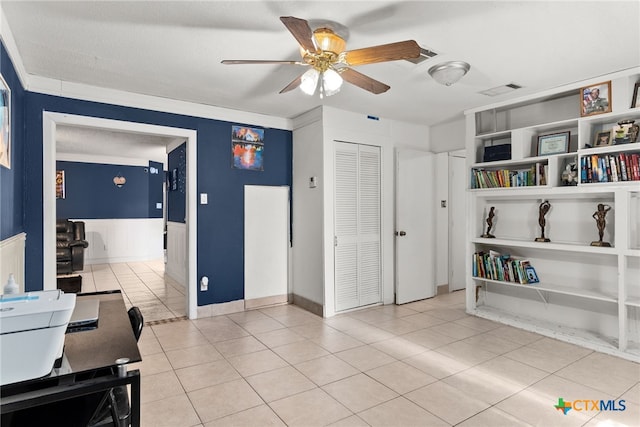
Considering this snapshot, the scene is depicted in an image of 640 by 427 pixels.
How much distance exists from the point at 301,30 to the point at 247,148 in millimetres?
2716

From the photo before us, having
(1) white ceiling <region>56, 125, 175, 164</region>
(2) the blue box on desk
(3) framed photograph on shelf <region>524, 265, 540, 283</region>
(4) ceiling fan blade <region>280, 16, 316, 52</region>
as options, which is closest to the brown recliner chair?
(1) white ceiling <region>56, 125, 175, 164</region>

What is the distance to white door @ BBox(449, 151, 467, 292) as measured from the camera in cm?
550

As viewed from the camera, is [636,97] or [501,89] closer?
[636,97]

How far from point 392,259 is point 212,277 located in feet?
7.67

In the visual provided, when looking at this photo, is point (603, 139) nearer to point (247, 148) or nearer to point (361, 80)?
point (361, 80)

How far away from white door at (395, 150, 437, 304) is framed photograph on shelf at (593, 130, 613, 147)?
2.03 metres

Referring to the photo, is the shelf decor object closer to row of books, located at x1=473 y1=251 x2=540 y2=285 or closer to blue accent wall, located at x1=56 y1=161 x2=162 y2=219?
row of books, located at x1=473 y1=251 x2=540 y2=285

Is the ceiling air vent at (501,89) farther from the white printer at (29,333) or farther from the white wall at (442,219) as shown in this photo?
the white printer at (29,333)

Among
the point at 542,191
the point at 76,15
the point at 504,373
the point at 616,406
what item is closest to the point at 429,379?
the point at 504,373

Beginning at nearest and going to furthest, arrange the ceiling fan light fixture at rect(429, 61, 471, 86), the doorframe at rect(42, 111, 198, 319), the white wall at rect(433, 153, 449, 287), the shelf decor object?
1. the ceiling fan light fixture at rect(429, 61, 471, 86)
2. the shelf decor object
3. the doorframe at rect(42, 111, 198, 319)
4. the white wall at rect(433, 153, 449, 287)

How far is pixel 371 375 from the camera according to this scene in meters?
2.73

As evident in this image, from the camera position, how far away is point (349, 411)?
225 cm

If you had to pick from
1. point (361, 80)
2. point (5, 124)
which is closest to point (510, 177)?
point (361, 80)

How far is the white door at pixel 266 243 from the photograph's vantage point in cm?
456
